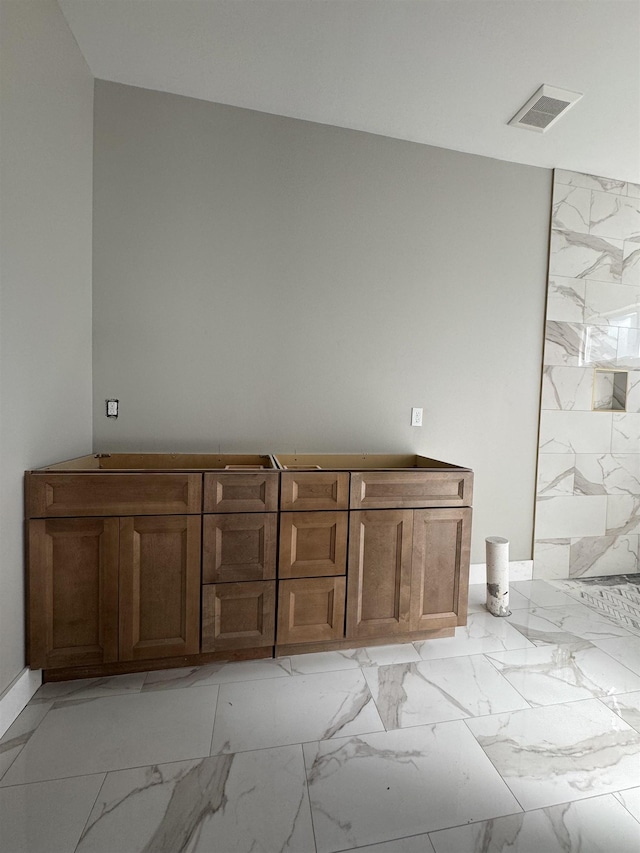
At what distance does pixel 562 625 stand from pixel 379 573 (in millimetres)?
1160

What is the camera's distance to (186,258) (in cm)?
209

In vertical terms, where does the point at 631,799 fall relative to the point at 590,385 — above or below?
below

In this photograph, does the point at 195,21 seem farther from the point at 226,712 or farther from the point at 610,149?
the point at 226,712

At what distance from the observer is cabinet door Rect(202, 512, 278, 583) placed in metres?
1.62

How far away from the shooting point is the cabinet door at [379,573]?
69.3 inches

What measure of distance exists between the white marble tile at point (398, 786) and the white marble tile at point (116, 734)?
42 centimetres

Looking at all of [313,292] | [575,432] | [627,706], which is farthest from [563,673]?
[313,292]

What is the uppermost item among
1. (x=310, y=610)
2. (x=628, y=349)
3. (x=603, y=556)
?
(x=628, y=349)

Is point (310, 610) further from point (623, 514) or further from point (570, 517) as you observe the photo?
point (623, 514)

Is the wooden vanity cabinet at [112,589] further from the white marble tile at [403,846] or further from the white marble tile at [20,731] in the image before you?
the white marble tile at [403,846]

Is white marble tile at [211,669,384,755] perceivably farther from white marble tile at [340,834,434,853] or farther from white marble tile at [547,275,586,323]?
white marble tile at [547,275,586,323]

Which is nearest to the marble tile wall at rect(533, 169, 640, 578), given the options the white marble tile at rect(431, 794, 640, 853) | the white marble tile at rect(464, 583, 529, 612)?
the white marble tile at rect(464, 583, 529, 612)

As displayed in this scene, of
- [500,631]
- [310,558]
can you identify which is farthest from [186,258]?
[500,631]

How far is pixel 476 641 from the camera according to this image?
1951 mm
